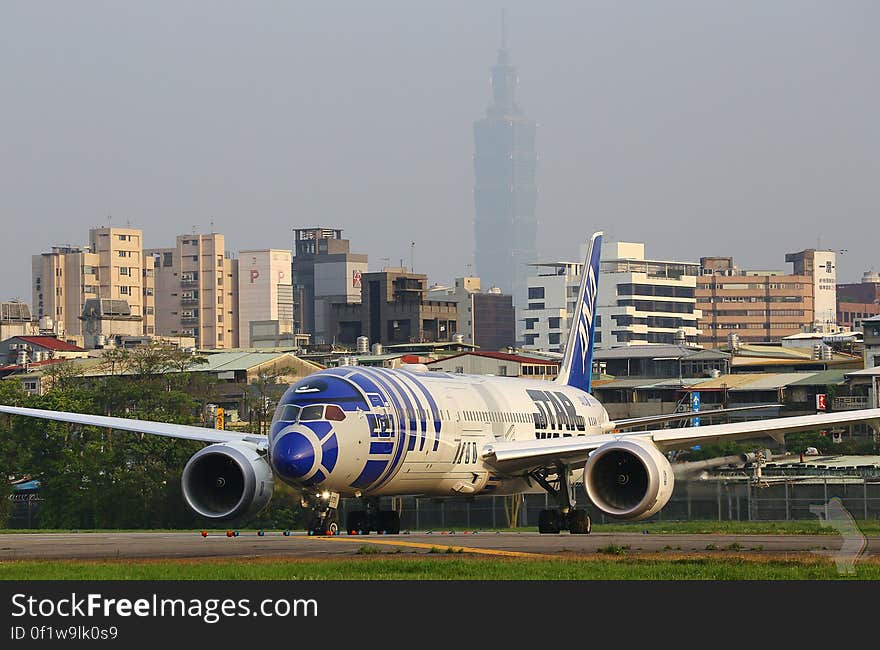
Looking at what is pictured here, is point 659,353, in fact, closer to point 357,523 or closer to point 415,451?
point 357,523

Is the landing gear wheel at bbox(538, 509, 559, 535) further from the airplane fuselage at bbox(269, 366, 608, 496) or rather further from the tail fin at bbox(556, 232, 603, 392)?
the tail fin at bbox(556, 232, 603, 392)

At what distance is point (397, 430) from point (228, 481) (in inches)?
171

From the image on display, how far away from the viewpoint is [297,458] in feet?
116

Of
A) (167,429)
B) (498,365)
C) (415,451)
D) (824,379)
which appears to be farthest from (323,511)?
(498,365)

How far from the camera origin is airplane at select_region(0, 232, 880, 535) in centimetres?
A: 3678

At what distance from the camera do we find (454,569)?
25703 millimetres

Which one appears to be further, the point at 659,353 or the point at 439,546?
the point at 659,353

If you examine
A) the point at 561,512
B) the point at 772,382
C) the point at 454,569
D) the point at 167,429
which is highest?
the point at 167,429

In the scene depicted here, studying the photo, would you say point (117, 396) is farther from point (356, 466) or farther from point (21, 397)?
point (356, 466)

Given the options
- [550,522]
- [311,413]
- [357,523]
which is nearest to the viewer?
[311,413]

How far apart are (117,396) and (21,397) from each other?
21.0 feet

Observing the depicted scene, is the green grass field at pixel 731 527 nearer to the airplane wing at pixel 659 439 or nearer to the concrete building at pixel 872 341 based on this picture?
the airplane wing at pixel 659 439

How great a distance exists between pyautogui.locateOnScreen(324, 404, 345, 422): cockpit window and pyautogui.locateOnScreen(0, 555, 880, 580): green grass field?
7.41 meters
